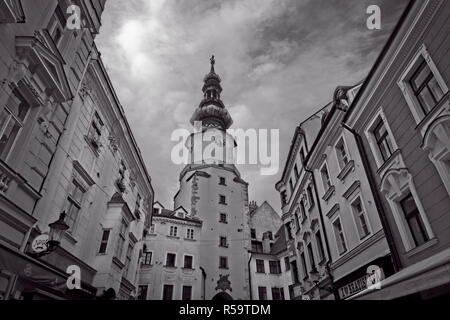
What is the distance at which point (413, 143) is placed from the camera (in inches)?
360

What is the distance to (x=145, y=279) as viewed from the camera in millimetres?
30281

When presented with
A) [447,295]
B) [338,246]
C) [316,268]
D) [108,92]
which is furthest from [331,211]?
[108,92]

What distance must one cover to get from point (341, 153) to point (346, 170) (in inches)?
67.1

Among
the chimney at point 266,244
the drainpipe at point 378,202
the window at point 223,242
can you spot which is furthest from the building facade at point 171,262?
the drainpipe at point 378,202

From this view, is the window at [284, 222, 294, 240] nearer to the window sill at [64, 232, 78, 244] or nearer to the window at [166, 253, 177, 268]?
the window at [166, 253, 177, 268]

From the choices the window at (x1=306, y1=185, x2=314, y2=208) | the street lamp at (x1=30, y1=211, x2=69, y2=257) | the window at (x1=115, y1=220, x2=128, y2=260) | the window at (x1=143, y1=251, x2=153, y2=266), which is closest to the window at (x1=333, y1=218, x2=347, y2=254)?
→ the window at (x1=306, y1=185, x2=314, y2=208)

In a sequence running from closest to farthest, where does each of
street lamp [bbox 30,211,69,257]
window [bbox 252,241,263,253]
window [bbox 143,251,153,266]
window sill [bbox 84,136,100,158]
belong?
street lamp [bbox 30,211,69,257] < window sill [bbox 84,136,100,158] < window [bbox 143,251,153,266] < window [bbox 252,241,263,253]

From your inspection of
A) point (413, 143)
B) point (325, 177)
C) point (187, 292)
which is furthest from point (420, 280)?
point (187, 292)

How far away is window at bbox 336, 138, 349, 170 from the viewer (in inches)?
555

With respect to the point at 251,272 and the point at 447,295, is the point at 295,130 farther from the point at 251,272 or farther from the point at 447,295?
the point at 251,272

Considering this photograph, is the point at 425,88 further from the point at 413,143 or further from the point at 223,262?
the point at 223,262

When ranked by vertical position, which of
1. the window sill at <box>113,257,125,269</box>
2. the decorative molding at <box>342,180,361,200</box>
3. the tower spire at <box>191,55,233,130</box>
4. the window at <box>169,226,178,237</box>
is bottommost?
the window sill at <box>113,257,125,269</box>

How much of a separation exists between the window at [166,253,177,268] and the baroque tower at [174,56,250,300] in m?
2.73

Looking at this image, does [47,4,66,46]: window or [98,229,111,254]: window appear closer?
[47,4,66,46]: window
